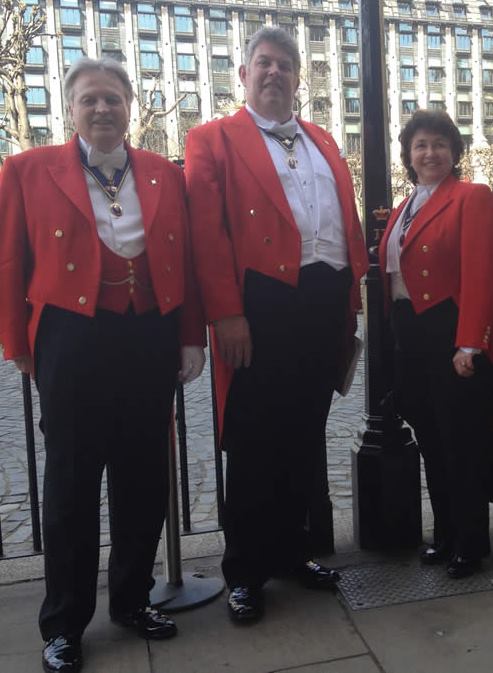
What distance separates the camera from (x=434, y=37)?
78688mm

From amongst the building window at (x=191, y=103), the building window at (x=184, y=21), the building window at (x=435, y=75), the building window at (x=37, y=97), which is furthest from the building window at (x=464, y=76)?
the building window at (x=37, y=97)

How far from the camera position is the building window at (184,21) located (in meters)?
70.2

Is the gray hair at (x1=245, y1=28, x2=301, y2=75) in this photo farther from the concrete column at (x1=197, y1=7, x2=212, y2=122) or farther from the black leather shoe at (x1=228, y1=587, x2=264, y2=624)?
the concrete column at (x1=197, y1=7, x2=212, y2=122)

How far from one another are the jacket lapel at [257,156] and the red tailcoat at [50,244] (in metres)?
0.40

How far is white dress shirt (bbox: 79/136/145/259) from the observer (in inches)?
89.9

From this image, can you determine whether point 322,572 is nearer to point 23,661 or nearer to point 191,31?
point 23,661

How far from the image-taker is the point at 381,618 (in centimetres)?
249

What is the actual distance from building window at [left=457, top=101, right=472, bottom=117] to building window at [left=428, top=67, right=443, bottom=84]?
3887 mm

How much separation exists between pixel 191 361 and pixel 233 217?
564 millimetres

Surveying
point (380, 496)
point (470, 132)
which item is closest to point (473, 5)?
point (470, 132)

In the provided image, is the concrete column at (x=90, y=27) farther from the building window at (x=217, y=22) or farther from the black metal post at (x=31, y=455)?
the black metal post at (x=31, y=455)

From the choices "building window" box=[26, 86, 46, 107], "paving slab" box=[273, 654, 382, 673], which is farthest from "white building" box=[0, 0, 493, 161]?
"paving slab" box=[273, 654, 382, 673]

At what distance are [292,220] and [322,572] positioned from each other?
146 centimetres

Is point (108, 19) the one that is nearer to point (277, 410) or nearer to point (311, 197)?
point (311, 197)
